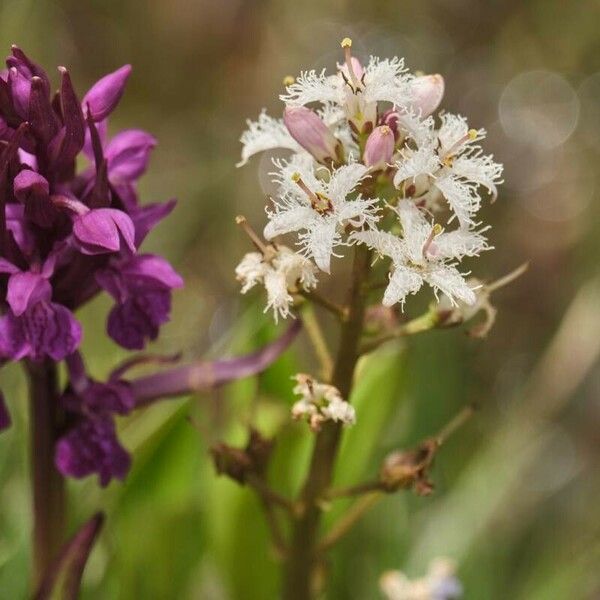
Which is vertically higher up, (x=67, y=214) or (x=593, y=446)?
(x=67, y=214)

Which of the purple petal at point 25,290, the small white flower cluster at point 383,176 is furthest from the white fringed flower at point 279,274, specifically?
the purple petal at point 25,290

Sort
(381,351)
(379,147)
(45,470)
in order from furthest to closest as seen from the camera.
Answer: (381,351) → (45,470) → (379,147)

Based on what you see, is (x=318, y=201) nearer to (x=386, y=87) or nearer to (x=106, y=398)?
(x=386, y=87)

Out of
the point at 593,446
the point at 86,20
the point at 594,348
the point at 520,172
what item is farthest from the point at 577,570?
the point at 86,20

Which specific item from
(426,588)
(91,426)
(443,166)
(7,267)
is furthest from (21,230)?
(426,588)

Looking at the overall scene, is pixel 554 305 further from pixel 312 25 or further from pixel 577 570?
pixel 577 570

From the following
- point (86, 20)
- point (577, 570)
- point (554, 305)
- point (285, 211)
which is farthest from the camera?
point (86, 20)

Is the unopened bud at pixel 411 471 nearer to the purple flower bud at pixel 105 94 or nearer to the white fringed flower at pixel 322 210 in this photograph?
the white fringed flower at pixel 322 210

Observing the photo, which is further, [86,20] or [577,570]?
[86,20]
